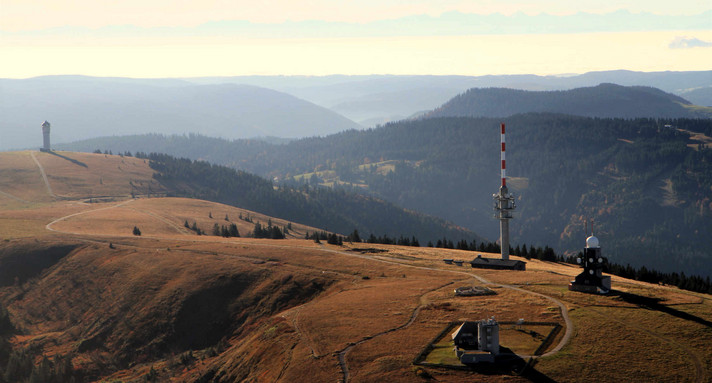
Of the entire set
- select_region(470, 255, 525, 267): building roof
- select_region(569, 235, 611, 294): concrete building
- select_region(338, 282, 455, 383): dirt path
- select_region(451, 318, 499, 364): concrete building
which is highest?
select_region(569, 235, 611, 294): concrete building

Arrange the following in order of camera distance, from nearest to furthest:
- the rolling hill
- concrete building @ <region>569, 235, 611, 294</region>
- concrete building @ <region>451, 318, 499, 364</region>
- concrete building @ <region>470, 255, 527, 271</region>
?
concrete building @ <region>451, 318, 499, 364</region>
the rolling hill
concrete building @ <region>569, 235, 611, 294</region>
concrete building @ <region>470, 255, 527, 271</region>

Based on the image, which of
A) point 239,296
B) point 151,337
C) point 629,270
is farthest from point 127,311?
point 629,270

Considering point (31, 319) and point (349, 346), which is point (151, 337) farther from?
point (349, 346)

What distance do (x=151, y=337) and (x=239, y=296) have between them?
13.0 m

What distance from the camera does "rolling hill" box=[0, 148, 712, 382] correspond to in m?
56.1

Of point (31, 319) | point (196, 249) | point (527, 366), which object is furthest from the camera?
point (196, 249)

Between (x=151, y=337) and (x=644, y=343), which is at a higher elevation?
(x=644, y=343)

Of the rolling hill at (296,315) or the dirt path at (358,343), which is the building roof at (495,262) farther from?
the dirt path at (358,343)

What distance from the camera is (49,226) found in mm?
149000

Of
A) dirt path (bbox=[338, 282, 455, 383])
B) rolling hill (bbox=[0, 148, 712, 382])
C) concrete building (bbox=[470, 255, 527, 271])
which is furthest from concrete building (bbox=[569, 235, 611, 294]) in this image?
concrete building (bbox=[470, 255, 527, 271])

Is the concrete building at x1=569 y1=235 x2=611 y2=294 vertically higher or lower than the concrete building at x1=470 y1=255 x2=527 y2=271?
higher

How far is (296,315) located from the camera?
74.9 m

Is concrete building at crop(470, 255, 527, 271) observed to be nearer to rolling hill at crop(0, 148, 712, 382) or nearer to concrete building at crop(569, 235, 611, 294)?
rolling hill at crop(0, 148, 712, 382)

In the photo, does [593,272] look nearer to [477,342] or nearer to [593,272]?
[593,272]
